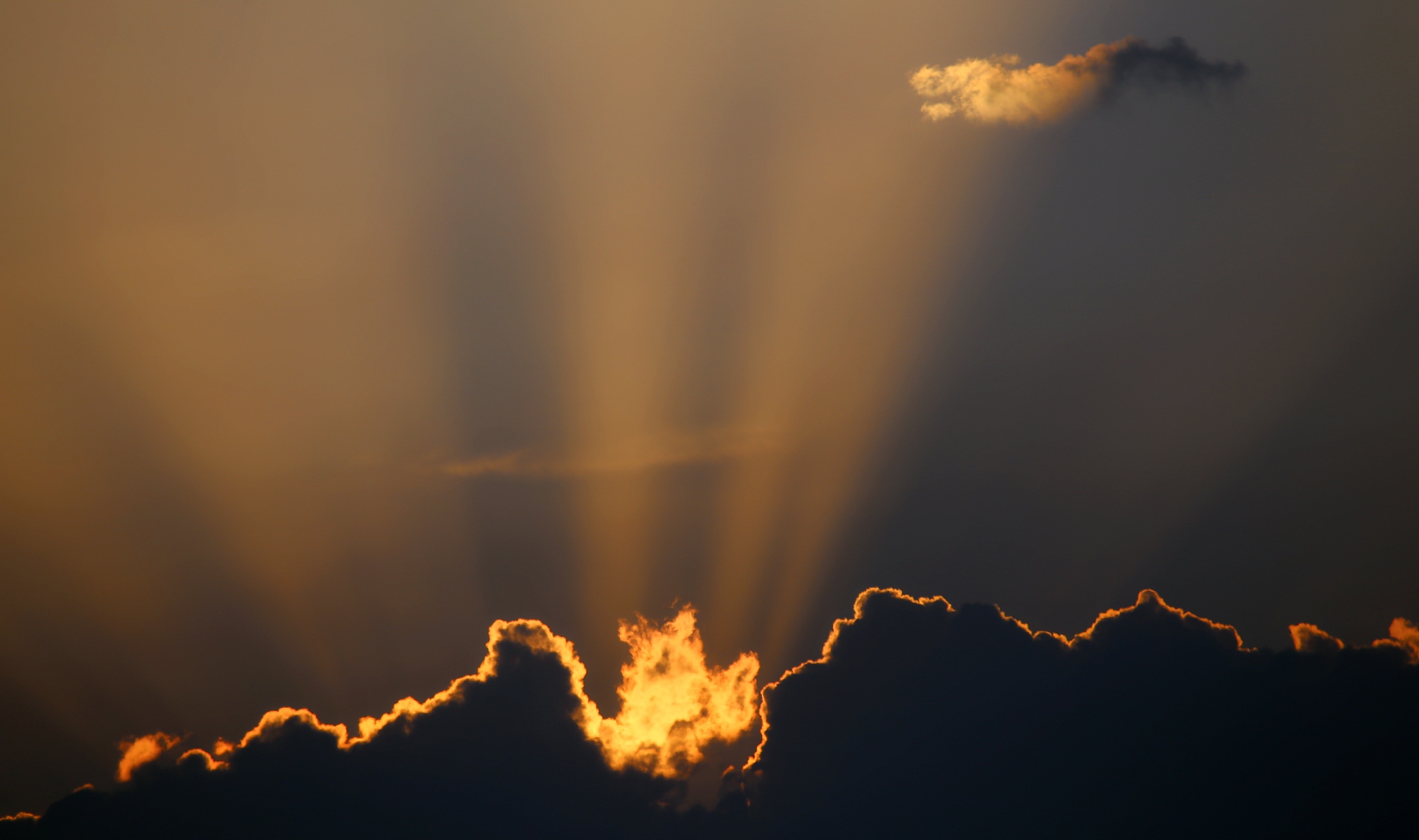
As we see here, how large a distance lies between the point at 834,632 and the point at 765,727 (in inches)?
909

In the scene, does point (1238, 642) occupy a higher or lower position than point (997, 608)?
lower

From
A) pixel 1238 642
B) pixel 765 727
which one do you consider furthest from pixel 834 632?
pixel 1238 642

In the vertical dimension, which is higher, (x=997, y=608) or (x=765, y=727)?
(x=997, y=608)

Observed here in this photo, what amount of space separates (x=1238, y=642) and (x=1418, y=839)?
57.9 metres

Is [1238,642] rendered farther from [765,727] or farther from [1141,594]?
[765,727]

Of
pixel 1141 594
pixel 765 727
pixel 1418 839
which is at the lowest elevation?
pixel 1418 839

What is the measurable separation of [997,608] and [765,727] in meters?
51.8

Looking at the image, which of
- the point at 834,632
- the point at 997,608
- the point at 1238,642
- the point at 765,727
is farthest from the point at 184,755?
the point at 1238,642

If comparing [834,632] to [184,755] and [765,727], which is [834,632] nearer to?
[765,727]

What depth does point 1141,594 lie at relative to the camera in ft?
551

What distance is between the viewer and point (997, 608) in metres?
164

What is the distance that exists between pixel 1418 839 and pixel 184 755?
256 m

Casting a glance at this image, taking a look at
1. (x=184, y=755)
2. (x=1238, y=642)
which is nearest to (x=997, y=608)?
(x=1238, y=642)

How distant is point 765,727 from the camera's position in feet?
538
